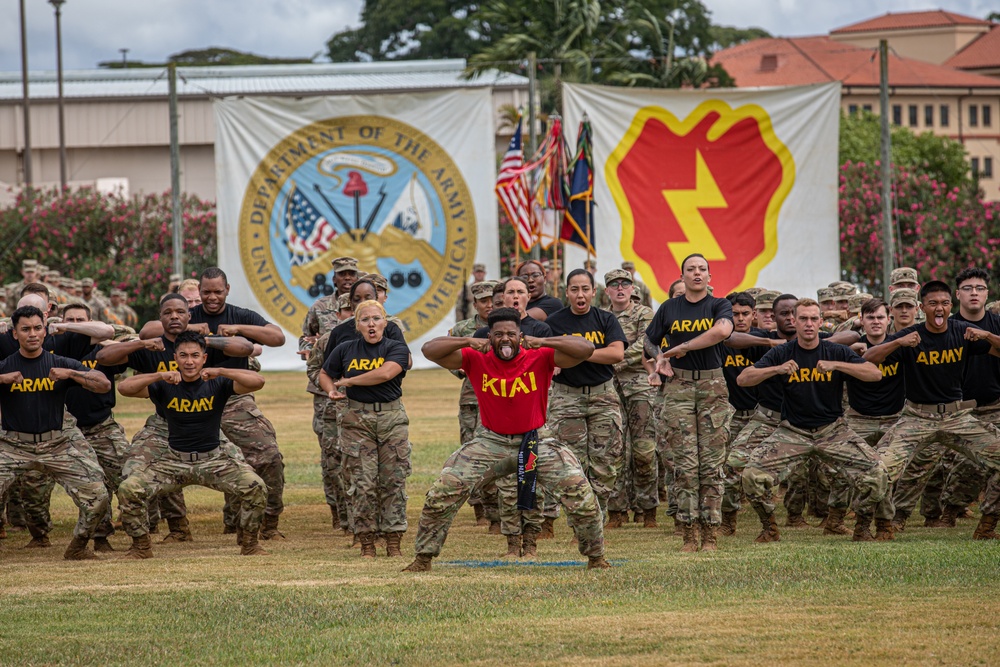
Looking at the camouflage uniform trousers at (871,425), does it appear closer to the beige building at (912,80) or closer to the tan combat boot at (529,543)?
the tan combat boot at (529,543)

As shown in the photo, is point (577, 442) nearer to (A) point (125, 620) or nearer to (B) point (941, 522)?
(B) point (941, 522)

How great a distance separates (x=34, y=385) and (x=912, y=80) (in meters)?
94.7

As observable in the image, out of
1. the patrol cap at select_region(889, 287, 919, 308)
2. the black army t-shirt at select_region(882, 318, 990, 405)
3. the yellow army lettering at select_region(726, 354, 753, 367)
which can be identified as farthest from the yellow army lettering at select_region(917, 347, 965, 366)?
the yellow army lettering at select_region(726, 354, 753, 367)

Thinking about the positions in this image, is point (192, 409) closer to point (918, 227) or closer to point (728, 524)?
point (728, 524)

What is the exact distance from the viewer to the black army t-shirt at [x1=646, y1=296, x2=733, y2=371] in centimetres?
1228

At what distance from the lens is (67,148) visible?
5684cm

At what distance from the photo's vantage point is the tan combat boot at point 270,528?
44.8 ft

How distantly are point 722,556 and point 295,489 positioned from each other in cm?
733

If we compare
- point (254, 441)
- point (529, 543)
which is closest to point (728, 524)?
point (529, 543)

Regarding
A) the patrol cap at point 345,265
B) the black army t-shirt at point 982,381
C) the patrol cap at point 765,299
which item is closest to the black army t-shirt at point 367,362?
the patrol cap at point 345,265

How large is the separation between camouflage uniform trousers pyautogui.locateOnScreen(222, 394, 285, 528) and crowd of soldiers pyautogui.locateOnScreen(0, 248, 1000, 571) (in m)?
0.02

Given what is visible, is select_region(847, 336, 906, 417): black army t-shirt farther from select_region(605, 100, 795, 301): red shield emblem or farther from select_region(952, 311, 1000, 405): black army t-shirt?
select_region(605, 100, 795, 301): red shield emblem

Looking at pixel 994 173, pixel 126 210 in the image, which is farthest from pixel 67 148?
pixel 994 173

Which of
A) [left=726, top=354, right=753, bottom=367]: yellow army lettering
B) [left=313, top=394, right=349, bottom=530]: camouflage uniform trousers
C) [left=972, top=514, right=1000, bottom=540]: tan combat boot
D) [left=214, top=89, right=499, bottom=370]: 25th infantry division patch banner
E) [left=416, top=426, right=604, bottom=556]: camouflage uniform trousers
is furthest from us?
[left=214, top=89, right=499, bottom=370]: 25th infantry division patch banner
